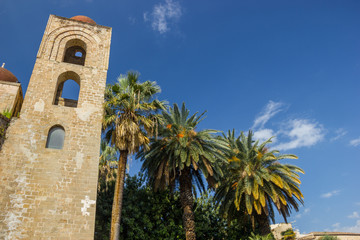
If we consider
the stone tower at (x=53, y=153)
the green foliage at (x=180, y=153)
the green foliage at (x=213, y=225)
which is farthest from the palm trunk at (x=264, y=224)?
the stone tower at (x=53, y=153)

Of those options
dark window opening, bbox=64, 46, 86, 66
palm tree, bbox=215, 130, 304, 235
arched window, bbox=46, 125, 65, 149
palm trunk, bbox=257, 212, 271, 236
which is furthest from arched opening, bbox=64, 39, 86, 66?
palm trunk, bbox=257, 212, 271, 236

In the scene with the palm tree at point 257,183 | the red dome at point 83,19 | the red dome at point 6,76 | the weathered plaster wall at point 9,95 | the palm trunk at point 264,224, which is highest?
the red dome at point 83,19

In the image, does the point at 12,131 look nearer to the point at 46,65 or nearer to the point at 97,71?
the point at 46,65

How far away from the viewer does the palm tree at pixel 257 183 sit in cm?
1494

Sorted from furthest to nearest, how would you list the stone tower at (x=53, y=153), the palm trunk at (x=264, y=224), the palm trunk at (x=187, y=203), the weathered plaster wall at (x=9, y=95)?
the palm trunk at (x=264, y=224)
the weathered plaster wall at (x=9, y=95)
the palm trunk at (x=187, y=203)
the stone tower at (x=53, y=153)

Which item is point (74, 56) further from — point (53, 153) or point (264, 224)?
point (264, 224)

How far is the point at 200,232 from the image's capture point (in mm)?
16766

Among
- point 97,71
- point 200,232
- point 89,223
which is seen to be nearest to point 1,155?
point 89,223

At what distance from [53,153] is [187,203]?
7.23m

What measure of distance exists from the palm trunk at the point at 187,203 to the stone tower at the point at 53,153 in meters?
5.31

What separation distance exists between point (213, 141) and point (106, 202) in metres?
7.10

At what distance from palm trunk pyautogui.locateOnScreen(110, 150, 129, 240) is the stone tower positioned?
42.1 inches

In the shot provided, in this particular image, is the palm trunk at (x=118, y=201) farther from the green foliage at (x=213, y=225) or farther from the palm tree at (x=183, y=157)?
the green foliage at (x=213, y=225)

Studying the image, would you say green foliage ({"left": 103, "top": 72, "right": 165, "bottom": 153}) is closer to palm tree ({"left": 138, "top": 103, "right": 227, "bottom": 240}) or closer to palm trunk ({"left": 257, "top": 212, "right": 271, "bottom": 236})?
palm tree ({"left": 138, "top": 103, "right": 227, "bottom": 240})
